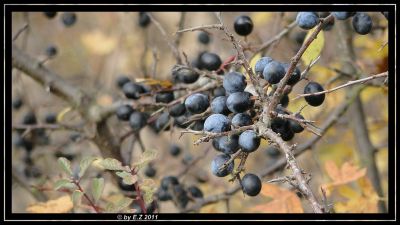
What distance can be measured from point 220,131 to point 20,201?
3680 millimetres

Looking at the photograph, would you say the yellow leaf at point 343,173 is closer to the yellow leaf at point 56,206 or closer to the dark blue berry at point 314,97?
the dark blue berry at point 314,97

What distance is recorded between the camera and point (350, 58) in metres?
2.73

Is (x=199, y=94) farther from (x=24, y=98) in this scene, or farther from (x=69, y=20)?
(x=24, y=98)

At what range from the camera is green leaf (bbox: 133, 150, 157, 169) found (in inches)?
71.2

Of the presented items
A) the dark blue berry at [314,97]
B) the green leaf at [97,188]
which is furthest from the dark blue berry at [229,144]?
the green leaf at [97,188]

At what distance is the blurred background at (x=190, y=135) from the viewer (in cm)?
249

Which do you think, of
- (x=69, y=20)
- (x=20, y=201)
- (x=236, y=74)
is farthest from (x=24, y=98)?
(x=236, y=74)

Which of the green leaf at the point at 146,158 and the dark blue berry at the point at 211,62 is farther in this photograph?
the dark blue berry at the point at 211,62

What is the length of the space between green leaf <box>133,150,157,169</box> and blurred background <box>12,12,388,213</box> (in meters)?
0.13

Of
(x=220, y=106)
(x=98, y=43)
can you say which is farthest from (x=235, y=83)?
(x=98, y=43)

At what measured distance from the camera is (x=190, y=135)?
3.68m

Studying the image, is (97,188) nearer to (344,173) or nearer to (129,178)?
(129,178)

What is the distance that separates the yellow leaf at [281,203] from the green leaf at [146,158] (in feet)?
1.89

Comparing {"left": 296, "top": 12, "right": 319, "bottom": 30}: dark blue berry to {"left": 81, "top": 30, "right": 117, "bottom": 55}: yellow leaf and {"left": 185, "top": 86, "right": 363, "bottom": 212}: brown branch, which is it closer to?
{"left": 185, "top": 86, "right": 363, "bottom": 212}: brown branch
